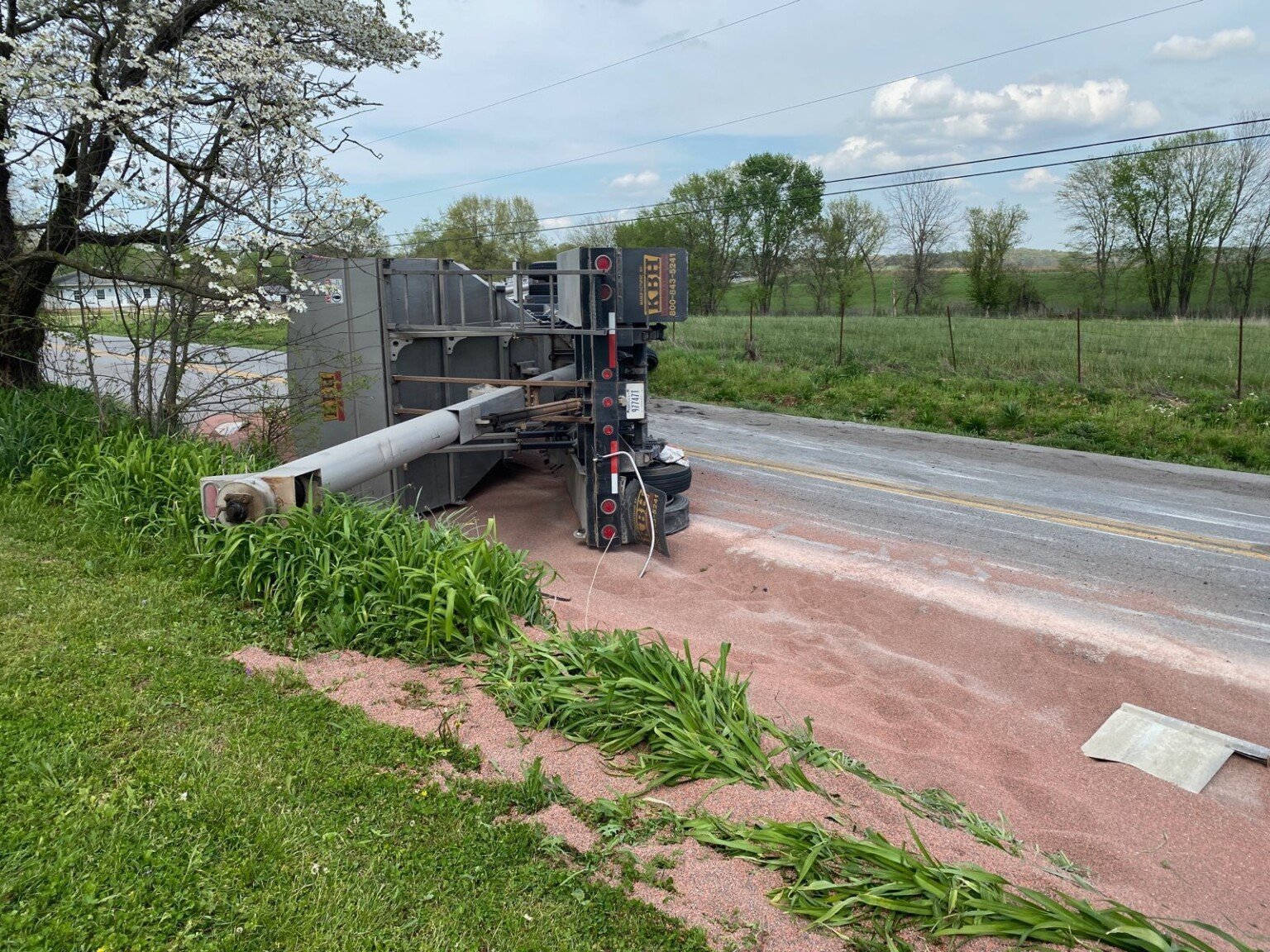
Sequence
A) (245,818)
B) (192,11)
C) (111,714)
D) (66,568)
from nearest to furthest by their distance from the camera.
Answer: (245,818) → (111,714) → (66,568) → (192,11)

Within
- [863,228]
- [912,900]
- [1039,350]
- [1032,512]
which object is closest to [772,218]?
[863,228]

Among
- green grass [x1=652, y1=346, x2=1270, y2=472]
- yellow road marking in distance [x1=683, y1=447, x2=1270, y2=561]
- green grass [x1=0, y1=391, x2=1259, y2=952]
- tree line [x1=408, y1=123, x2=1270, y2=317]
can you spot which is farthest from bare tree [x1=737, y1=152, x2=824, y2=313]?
green grass [x1=0, y1=391, x2=1259, y2=952]

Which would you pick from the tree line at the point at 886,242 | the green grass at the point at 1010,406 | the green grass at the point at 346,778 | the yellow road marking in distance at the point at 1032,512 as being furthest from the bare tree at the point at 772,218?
the green grass at the point at 346,778

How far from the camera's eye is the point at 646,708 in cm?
406

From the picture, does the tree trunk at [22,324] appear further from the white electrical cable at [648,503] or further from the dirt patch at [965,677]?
the white electrical cable at [648,503]

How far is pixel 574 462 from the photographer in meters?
9.11

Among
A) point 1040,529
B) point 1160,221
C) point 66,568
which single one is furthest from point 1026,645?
point 1160,221

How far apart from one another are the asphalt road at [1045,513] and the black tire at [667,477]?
110 cm

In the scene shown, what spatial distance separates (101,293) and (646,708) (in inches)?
281

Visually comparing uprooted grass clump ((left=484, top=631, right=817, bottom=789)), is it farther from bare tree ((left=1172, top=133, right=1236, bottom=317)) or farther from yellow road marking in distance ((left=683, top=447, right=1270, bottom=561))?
bare tree ((left=1172, top=133, right=1236, bottom=317))

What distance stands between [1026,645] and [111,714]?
226 inches

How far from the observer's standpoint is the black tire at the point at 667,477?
347 inches

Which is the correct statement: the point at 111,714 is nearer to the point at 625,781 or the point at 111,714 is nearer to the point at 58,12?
the point at 625,781

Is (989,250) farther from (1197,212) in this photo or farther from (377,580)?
(377,580)
